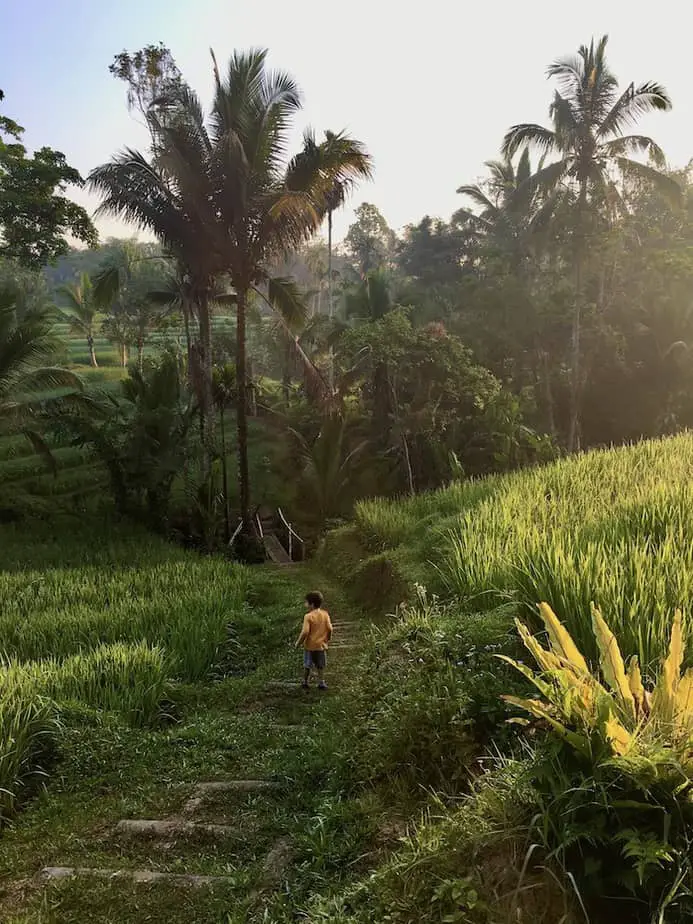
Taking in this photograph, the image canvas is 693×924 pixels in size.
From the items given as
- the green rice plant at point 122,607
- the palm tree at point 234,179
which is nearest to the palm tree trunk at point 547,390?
the palm tree at point 234,179

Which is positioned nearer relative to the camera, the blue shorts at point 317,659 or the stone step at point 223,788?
the stone step at point 223,788

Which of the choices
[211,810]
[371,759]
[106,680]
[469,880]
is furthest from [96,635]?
[469,880]

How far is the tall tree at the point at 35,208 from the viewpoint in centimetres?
1327

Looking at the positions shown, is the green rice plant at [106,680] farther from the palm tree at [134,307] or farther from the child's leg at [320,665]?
the palm tree at [134,307]

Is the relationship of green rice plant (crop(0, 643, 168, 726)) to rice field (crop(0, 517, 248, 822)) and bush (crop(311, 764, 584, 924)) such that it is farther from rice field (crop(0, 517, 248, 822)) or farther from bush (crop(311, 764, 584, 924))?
bush (crop(311, 764, 584, 924))

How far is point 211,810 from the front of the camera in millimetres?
3049

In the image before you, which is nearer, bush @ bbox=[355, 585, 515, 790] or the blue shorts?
bush @ bbox=[355, 585, 515, 790]

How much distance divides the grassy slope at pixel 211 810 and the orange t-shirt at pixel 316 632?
383mm

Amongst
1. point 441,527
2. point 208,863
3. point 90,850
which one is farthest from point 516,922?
point 441,527

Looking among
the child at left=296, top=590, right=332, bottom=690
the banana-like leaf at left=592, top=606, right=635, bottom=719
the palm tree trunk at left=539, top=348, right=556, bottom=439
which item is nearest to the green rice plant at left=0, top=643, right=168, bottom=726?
the child at left=296, top=590, right=332, bottom=690

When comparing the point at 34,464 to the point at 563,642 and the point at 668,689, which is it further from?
the point at 668,689

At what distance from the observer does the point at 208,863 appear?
2.57 metres

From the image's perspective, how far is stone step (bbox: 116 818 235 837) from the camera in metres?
2.81

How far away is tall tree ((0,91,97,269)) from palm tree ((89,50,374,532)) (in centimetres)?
312
